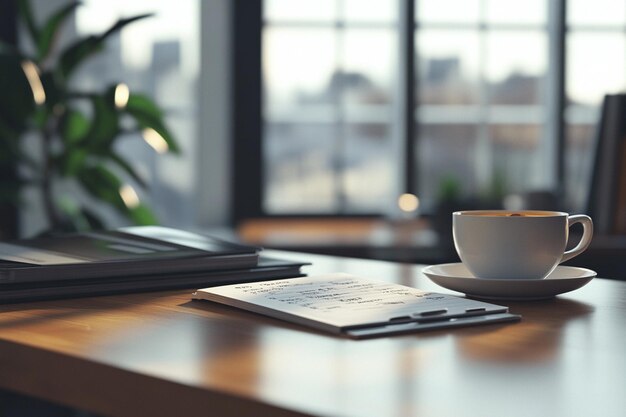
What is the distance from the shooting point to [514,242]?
894mm

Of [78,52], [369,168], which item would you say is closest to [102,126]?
[78,52]

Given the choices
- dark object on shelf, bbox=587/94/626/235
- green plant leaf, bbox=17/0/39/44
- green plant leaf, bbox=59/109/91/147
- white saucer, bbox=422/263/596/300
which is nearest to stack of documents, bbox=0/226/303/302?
white saucer, bbox=422/263/596/300

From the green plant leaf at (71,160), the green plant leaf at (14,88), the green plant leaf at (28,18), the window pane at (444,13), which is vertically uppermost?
the window pane at (444,13)

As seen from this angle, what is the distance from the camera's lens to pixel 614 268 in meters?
1.65

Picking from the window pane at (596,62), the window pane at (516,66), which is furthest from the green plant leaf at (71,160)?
the window pane at (596,62)

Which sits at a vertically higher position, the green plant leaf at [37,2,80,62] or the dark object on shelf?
the green plant leaf at [37,2,80,62]

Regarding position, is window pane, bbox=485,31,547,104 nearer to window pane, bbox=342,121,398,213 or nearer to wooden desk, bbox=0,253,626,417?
window pane, bbox=342,121,398,213

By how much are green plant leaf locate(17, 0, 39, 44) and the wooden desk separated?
86.5 inches

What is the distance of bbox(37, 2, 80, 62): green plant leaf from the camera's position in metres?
2.79

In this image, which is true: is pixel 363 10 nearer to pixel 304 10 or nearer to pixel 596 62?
pixel 304 10

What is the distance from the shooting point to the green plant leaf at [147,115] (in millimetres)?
2797

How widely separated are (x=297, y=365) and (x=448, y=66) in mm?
3016

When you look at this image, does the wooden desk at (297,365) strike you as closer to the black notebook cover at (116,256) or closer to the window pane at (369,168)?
the black notebook cover at (116,256)

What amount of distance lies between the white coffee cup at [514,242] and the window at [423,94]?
2576mm
